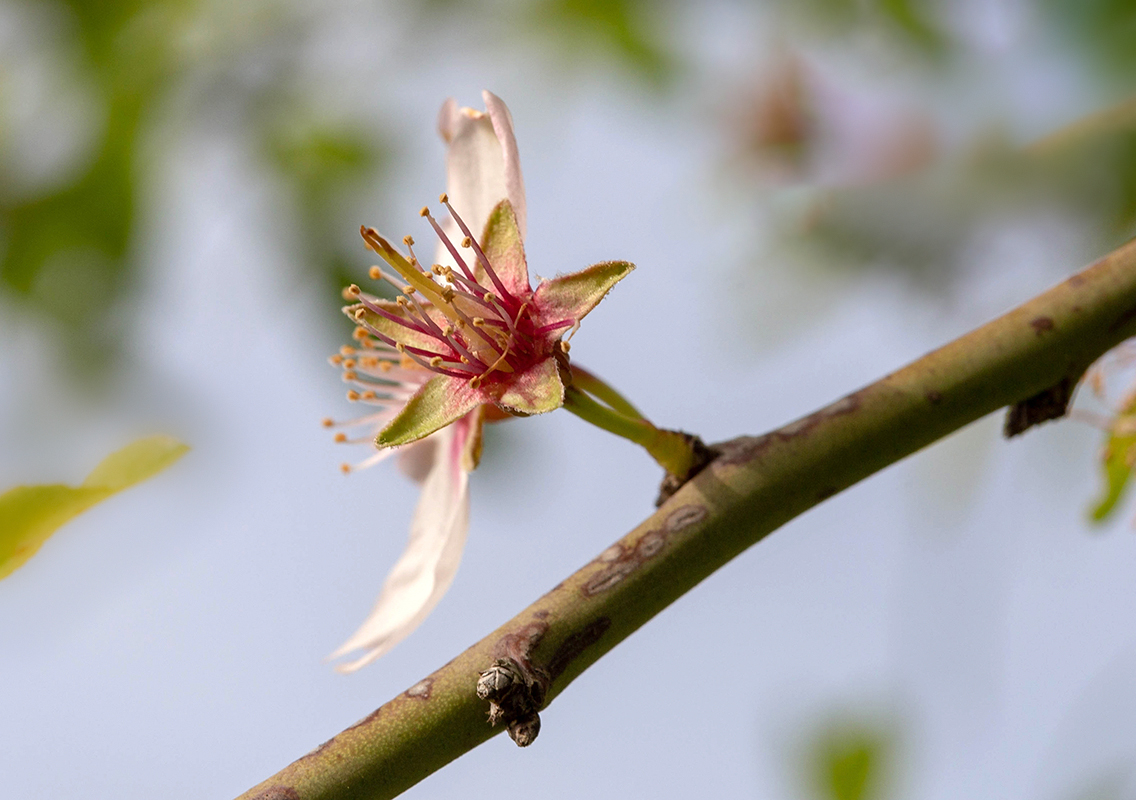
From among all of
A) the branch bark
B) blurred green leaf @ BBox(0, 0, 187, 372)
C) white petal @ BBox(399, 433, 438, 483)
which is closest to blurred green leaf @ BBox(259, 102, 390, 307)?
blurred green leaf @ BBox(0, 0, 187, 372)

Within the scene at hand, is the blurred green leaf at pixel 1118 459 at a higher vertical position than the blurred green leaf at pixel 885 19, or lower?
lower

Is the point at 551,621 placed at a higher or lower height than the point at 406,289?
lower

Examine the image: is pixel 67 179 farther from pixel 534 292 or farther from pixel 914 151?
pixel 914 151

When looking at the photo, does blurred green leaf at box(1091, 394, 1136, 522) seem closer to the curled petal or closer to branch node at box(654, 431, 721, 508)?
branch node at box(654, 431, 721, 508)

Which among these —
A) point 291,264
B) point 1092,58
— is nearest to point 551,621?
point 291,264

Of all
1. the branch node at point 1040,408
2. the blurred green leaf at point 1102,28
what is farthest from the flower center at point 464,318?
the blurred green leaf at point 1102,28

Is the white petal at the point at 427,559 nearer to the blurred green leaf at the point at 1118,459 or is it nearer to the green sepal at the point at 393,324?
the green sepal at the point at 393,324
